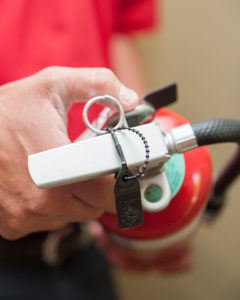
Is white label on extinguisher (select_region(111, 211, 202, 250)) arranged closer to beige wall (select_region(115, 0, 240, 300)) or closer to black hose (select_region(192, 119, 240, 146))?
black hose (select_region(192, 119, 240, 146))

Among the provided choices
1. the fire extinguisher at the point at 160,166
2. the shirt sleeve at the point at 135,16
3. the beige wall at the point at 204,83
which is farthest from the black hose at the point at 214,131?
the beige wall at the point at 204,83

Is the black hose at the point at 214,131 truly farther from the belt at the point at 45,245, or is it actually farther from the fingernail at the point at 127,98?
the belt at the point at 45,245

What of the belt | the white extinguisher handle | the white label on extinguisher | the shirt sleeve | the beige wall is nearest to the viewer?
the white extinguisher handle

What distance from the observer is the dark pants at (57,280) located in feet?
2.14

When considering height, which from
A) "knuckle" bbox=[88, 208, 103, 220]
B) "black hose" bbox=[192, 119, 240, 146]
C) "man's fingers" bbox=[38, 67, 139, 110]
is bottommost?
"knuckle" bbox=[88, 208, 103, 220]

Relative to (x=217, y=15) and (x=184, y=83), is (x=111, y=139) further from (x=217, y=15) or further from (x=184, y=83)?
(x=217, y=15)

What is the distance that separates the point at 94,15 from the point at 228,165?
34 cm

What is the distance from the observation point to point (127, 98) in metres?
0.32

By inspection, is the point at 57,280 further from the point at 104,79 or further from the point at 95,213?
the point at 104,79

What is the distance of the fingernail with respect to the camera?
1.03 feet

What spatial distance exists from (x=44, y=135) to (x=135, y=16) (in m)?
0.52

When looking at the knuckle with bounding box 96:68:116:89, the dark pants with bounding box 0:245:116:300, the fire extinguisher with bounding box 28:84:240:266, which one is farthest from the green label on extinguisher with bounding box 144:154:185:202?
the dark pants with bounding box 0:245:116:300

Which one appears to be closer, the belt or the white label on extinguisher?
the white label on extinguisher

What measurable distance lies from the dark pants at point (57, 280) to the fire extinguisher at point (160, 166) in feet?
1.05
